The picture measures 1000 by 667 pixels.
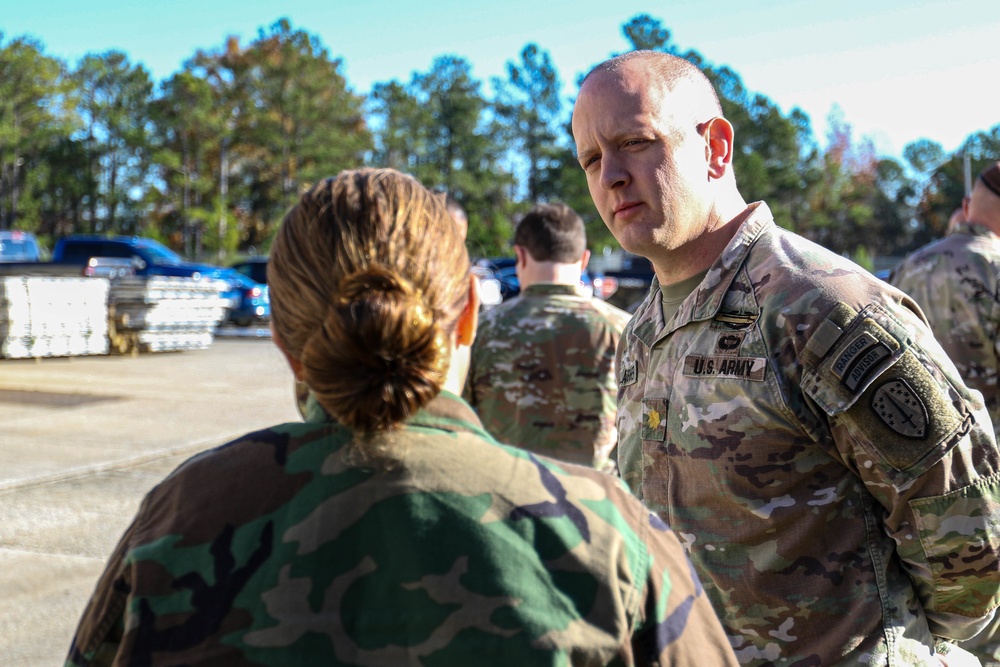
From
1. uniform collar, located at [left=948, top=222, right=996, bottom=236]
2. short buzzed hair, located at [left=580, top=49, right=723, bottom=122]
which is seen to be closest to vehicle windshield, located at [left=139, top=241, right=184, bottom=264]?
uniform collar, located at [left=948, top=222, right=996, bottom=236]

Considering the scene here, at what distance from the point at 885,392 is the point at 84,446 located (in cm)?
874

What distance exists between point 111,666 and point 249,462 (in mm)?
348

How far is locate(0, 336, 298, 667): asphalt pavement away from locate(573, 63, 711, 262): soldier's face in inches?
147

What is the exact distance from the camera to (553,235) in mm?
4656

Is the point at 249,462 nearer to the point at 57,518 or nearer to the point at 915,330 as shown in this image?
the point at 915,330

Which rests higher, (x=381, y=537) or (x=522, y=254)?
(x=522, y=254)

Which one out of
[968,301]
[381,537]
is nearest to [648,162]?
[381,537]

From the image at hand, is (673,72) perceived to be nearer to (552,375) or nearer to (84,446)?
(552,375)

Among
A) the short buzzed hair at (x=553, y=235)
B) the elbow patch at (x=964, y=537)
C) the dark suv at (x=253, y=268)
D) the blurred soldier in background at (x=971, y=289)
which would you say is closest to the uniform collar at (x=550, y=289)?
the short buzzed hair at (x=553, y=235)

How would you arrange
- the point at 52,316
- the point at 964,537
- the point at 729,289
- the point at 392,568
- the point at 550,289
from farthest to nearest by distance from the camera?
the point at 52,316
the point at 550,289
the point at 729,289
the point at 964,537
the point at 392,568

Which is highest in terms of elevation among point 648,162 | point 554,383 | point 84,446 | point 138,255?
point 648,162

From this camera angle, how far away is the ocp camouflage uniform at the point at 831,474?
1981 mm

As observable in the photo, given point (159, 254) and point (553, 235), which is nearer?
point (553, 235)

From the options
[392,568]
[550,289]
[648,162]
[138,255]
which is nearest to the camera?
[392,568]
